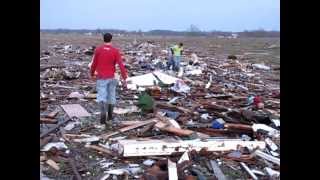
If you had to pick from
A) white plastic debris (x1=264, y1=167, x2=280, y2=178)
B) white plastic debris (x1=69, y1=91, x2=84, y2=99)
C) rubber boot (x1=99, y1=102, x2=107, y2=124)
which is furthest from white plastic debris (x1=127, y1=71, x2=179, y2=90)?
white plastic debris (x1=264, y1=167, x2=280, y2=178)

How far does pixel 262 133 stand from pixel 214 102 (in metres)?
4.48

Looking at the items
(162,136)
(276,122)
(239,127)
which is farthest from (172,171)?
(276,122)

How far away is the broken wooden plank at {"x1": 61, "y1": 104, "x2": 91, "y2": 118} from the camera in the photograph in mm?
11594

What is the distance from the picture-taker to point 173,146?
8.01 m

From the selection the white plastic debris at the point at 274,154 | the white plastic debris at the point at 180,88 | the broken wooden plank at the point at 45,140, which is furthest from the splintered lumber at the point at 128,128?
the white plastic debris at the point at 180,88

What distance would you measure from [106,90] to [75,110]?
2.69 m

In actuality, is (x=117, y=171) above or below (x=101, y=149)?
below

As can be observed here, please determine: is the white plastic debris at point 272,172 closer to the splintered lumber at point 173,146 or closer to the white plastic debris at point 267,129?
the splintered lumber at point 173,146

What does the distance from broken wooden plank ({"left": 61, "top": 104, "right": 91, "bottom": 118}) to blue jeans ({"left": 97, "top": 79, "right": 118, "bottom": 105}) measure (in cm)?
176

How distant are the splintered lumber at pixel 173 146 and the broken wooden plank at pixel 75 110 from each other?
342 centimetres

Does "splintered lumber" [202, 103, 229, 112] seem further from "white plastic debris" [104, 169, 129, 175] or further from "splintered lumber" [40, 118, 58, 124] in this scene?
"white plastic debris" [104, 169, 129, 175]

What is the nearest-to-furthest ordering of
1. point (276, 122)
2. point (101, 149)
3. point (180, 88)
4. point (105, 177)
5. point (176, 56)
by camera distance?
point (105, 177) → point (101, 149) → point (276, 122) → point (180, 88) → point (176, 56)

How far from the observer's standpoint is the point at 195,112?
1227 centimetres

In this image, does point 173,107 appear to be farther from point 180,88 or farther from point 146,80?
point 146,80
